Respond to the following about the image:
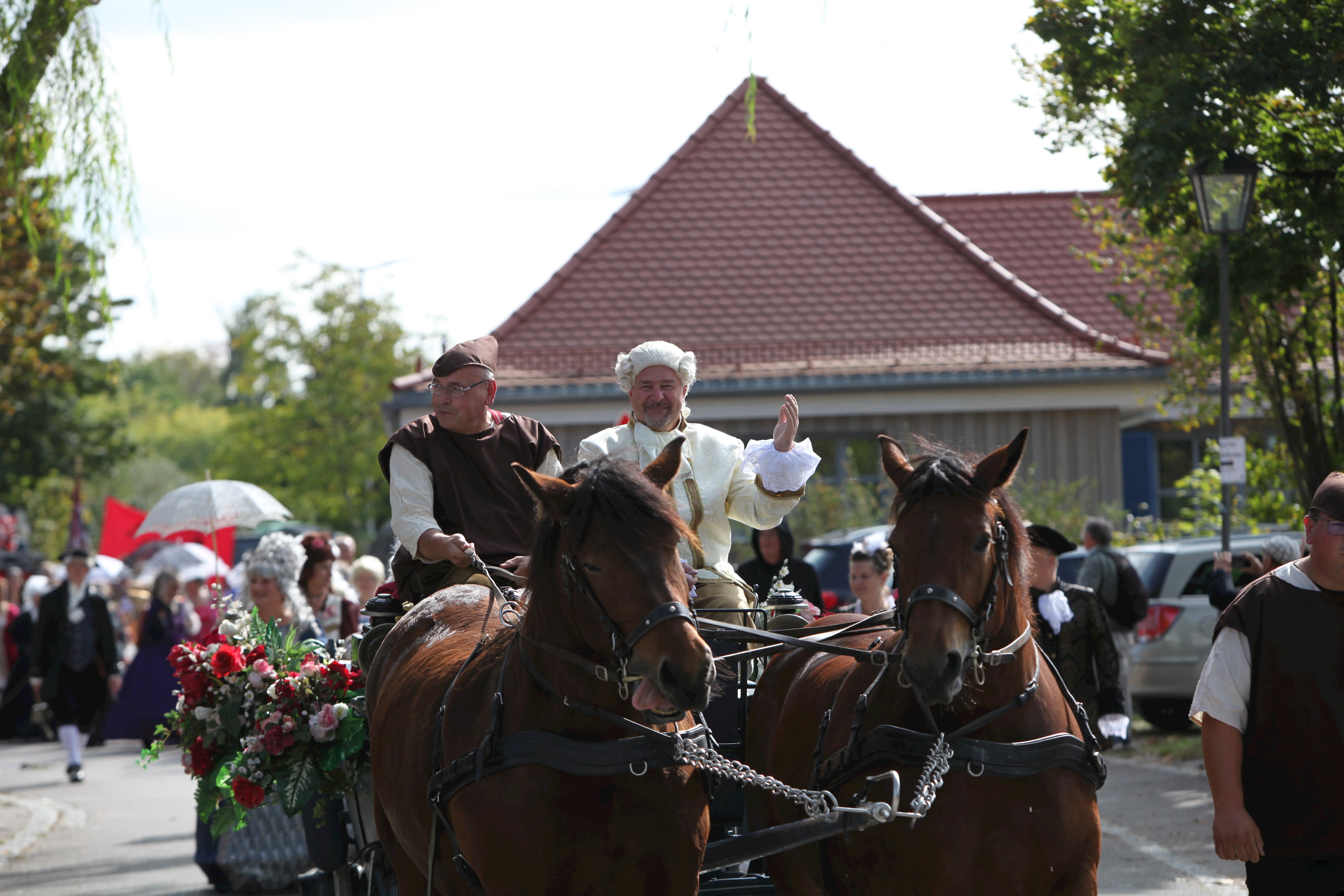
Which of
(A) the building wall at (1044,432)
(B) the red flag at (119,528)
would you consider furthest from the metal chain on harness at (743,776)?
(B) the red flag at (119,528)

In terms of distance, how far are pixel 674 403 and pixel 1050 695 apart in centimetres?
201

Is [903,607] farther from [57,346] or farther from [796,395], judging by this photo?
[57,346]

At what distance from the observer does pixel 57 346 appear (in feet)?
112

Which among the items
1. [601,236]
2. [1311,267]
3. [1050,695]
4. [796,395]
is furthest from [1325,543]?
[601,236]

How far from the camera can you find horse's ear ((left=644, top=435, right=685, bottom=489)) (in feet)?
14.1

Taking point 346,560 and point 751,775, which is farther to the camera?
point 346,560

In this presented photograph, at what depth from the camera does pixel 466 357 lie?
19.2 feet

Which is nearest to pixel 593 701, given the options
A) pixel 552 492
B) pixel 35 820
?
pixel 552 492

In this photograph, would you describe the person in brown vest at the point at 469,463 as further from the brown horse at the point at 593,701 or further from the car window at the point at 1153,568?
the car window at the point at 1153,568

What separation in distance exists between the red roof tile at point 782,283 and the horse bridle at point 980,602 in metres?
17.0

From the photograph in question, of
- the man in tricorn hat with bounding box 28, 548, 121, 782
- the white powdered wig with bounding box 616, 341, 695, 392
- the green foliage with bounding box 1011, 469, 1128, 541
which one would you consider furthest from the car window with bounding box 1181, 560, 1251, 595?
the man in tricorn hat with bounding box 28, 548, 121, 782

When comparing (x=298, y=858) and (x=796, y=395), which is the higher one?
(x=796, y=395)

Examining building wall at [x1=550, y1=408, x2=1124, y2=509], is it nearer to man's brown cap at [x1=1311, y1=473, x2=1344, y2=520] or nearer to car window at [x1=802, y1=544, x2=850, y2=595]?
car window at [x1=802, y1=544, x2=850, y2=595]

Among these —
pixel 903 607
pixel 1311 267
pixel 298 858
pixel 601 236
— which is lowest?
pixel 298 858
